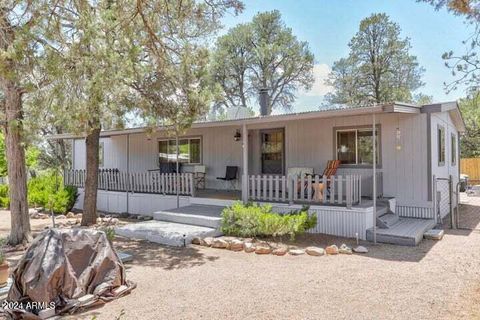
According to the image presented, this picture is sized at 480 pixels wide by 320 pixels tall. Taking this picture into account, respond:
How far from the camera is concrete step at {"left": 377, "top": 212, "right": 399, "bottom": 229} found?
761 cm

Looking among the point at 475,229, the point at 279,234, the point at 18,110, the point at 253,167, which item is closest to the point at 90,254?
the point at 279,234

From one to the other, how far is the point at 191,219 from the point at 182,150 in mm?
4822

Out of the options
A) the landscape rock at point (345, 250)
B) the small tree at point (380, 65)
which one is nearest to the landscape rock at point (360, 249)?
the landscape rock at point (345, 250)

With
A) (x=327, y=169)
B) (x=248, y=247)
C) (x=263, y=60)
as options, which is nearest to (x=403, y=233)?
(x=327, y=169)

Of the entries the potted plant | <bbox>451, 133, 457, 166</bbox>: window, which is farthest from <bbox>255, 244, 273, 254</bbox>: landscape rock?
<bbox>451, 133, 457, 166</bbox>: window

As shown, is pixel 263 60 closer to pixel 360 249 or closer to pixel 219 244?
pixel 219 244

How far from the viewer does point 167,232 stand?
762cm

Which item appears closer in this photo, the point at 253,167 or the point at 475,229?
the point at 475,229

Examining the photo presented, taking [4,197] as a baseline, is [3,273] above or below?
below

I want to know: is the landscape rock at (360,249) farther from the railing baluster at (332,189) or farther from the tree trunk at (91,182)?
the tree trunk at (91,182)

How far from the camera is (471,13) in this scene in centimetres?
480

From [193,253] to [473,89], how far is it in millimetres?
5232

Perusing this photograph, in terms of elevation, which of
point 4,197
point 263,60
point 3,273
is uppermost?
point 263,60

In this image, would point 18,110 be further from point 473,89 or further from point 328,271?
point 473,89
